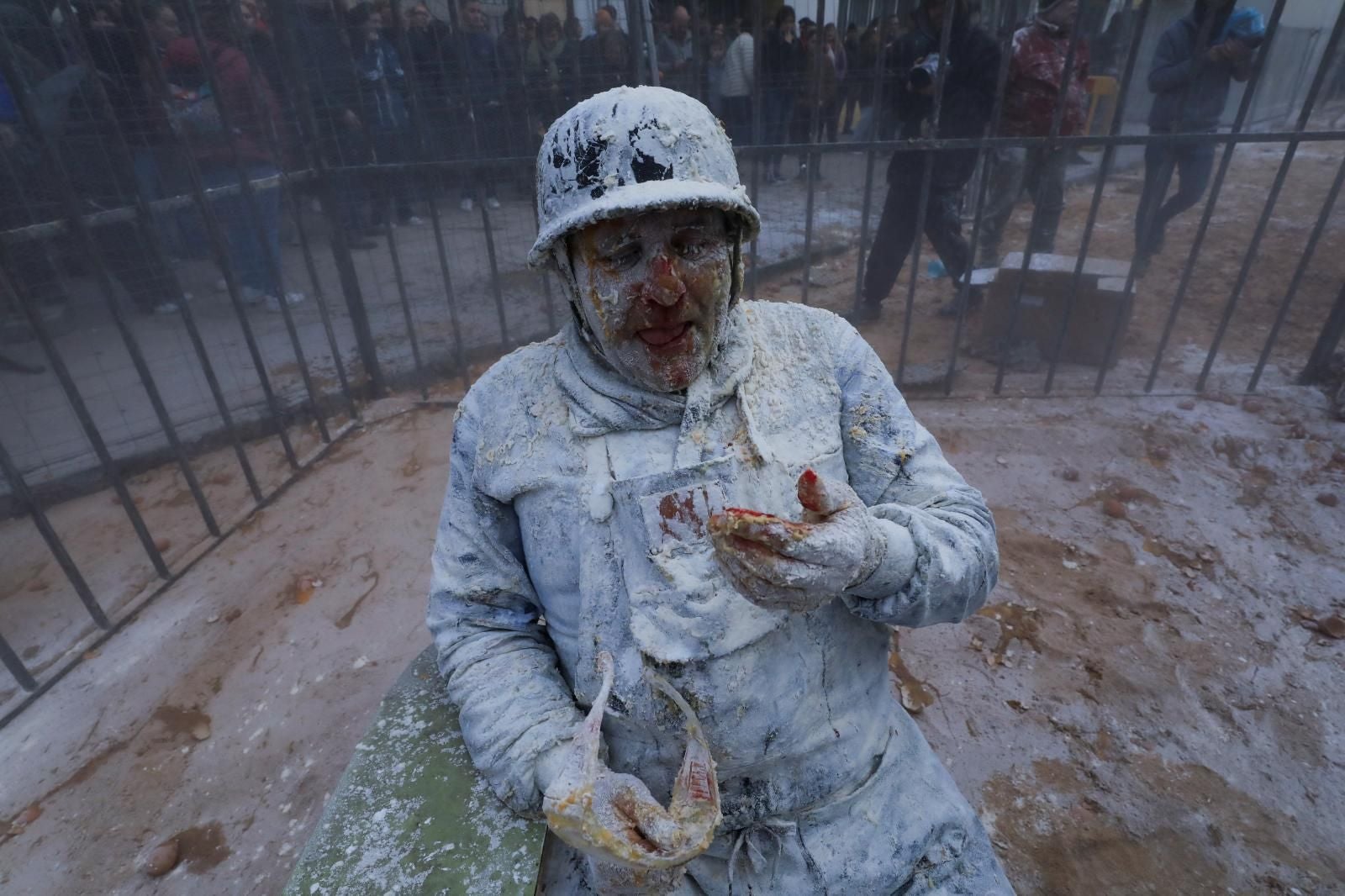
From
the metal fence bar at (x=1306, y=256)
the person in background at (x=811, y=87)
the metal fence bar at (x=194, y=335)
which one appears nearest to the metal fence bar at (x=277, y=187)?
the metal fence bar at (x=194, y=335)

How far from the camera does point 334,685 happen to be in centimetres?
320

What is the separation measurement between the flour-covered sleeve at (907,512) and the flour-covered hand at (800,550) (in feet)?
0.40

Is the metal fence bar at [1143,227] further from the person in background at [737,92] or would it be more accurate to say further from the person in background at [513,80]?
the person in background at [513,80]

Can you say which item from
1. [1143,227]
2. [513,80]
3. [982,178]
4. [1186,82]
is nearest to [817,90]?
[982,178]

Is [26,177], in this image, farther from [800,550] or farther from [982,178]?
→ [982,178]

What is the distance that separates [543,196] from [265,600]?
3158 millimetres

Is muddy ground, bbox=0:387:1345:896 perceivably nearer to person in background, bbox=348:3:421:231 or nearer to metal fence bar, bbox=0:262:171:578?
metal fence bar, bbox=0:262:171:578

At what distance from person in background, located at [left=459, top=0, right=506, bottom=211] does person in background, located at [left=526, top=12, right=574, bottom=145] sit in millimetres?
220

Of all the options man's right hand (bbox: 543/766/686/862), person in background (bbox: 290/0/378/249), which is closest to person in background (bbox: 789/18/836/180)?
person in background (bbox: 290/0/378/249)

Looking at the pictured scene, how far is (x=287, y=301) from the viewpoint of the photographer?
489 centimetres

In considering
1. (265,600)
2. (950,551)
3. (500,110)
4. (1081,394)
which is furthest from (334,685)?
(1081,394)

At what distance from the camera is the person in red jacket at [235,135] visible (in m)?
3.90

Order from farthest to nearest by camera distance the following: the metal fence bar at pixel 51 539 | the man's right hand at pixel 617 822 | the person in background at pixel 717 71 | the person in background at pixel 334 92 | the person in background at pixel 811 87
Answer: the person in background at pixel 717 71
the person in background at pixel 334 92
the person in background at pixel 811 87
the metal fence bar at pixel 51 539
the man's right hand at pixel 617 822

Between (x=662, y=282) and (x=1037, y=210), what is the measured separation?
14.3 ft
